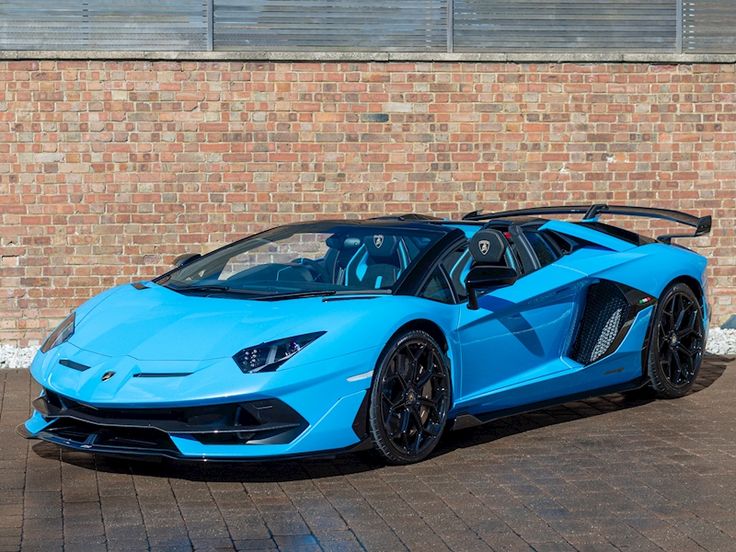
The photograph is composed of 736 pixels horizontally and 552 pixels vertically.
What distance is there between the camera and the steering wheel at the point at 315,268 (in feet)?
23.8

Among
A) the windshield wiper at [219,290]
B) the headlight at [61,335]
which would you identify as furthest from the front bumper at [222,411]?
the windshield wiper at [219,290]

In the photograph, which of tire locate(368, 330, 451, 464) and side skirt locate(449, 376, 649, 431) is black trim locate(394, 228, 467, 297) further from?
side skirt locate(449, 376, 649, 431)

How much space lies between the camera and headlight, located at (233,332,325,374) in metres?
6.18

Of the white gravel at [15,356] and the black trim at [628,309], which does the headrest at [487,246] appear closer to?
the black trim at [628,309]

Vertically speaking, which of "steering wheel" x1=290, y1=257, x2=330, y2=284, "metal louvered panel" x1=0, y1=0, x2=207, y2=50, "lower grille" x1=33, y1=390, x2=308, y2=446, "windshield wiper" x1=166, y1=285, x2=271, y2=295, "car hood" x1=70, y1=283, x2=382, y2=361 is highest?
"metal louvered panel" x1=0, y1=0, x2=207, y2=50

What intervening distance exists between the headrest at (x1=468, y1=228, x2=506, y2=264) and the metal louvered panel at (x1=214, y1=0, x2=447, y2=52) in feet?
18.0

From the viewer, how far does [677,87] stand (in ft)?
41.5

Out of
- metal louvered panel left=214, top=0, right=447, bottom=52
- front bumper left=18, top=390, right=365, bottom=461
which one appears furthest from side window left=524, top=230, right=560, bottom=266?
metal louvered panel left=214, top=0, right=447, bottom=52

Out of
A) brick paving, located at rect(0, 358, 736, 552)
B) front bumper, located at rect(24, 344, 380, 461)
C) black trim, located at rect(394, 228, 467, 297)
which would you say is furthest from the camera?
black trim, located at rect(394, 228, 467, 297)

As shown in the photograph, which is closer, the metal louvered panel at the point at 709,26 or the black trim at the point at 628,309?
the black trim at the point at 628,309

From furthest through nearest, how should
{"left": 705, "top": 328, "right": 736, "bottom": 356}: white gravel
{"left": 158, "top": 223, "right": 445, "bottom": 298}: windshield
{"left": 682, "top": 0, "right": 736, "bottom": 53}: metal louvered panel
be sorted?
{"left": 682, "top": 0, "right": 736, "bottom": 53}: metal louvered panel, {"left": 705, "top": 328, "right": 736, "bottom": 356}: white gravel, {"left": 158, "top": 223, "right": 445, "bottom": 298}: windshield

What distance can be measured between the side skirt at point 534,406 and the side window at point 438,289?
2.06 feet

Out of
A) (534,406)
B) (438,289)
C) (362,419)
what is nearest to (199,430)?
(362,419)

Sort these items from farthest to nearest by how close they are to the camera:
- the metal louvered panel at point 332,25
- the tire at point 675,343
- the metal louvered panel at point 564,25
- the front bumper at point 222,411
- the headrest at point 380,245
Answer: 1. the metal louvered panel at point 564,25
2. the metal louvered panel at point 332,25
3. the tire at point 675,343
4. the headrest at point 380,245
5. the front bumper at point 222,411
